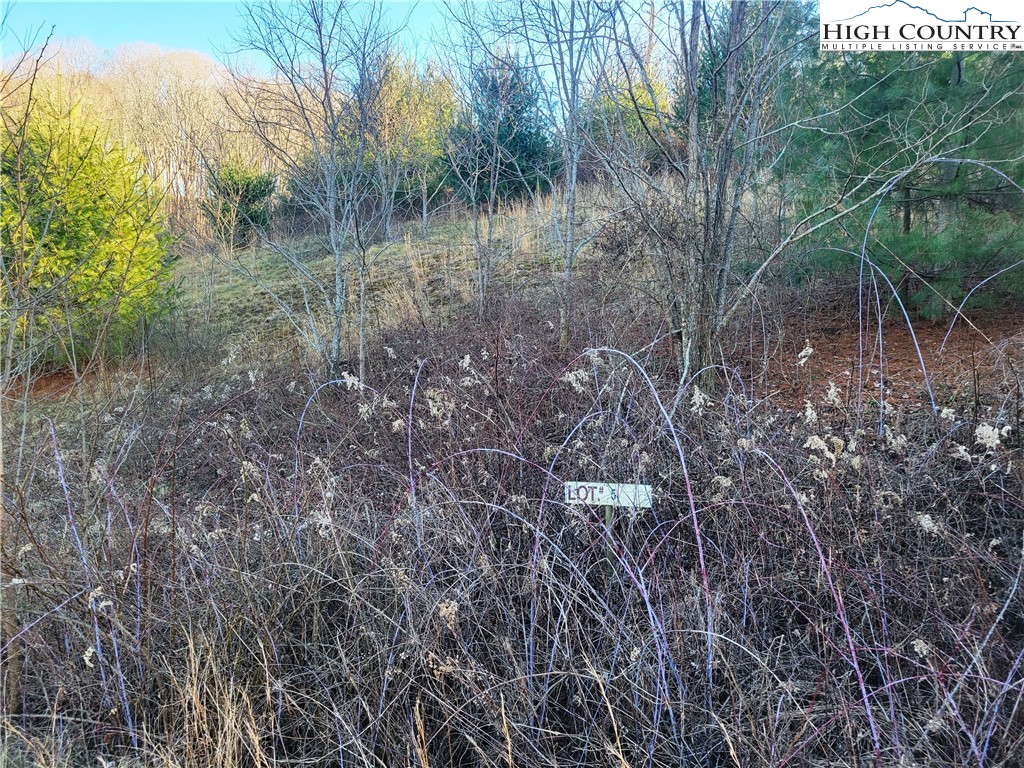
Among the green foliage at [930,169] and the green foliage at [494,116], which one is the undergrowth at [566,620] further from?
the green foliage at [494,116]

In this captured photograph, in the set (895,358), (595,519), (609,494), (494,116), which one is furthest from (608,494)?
(494,116)

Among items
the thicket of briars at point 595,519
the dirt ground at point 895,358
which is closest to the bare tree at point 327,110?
the thicket of briars at point 595,519

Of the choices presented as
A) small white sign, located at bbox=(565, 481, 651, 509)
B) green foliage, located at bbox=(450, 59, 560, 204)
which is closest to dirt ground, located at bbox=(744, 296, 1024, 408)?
small white sign, located at bbox=(565, 481, 651, 509)

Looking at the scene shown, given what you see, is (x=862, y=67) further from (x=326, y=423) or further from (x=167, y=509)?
(x=167, y=509)

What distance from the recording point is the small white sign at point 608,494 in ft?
7.20

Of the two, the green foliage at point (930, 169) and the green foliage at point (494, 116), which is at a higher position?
the green foliage at point (494, 116)

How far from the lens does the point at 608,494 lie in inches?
88.1

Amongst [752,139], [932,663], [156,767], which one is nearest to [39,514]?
[156,767]

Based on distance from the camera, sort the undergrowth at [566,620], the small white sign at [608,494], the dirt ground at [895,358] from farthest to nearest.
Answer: the dirt ground at [895,358], the small white sign at [608,494], the undergrowth at [566,620]

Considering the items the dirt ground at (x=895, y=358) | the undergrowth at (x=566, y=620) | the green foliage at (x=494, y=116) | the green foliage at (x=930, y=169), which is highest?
the green foliage at (x=494, y=116)

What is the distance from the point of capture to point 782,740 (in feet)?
5.84

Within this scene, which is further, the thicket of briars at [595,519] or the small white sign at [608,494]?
the small white sign at [608,494]

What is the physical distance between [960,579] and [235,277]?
11.8 meters

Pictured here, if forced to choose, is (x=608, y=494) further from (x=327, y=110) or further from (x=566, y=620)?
(x=327, y=110)
